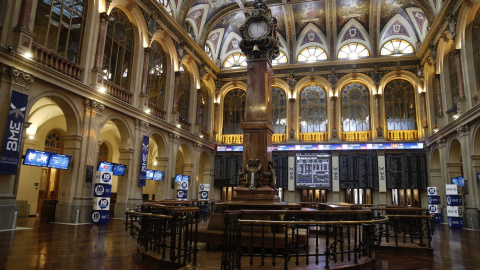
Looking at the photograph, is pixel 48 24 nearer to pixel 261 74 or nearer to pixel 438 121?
pixel 261 74

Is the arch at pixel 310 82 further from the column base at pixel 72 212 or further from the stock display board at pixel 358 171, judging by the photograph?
the column base at pixel 72 212

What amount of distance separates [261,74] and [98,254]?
5.87 metres

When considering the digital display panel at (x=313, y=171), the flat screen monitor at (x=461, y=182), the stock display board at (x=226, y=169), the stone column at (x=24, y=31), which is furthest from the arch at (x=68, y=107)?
the flat screen monitor at (x=461, y=182)

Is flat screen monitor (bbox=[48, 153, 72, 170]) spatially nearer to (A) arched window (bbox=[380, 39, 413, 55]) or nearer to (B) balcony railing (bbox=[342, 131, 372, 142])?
(B) balcony railing (bbox=[342, 131, 372, 142])

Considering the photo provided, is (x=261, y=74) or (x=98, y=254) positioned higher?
(x=261, y=74)

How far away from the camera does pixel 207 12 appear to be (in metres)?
22.1

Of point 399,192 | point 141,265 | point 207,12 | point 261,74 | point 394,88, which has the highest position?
point 207,12

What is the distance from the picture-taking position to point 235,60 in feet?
84.5

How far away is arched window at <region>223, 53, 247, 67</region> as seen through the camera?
25562 millimetres

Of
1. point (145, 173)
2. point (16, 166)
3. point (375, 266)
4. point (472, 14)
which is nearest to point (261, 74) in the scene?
point (375, 266)

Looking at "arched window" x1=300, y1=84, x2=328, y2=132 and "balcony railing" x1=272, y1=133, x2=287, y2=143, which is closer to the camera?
"arched window" x1=300, y1=84, x2=328, y2=132

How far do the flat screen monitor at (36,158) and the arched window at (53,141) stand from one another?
567 centimetres

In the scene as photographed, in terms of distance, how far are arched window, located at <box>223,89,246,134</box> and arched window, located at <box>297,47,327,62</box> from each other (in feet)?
16.9

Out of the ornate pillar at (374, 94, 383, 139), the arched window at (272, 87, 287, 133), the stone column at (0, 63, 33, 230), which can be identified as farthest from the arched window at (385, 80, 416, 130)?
the stone column at (0, 63, 33, 230)
